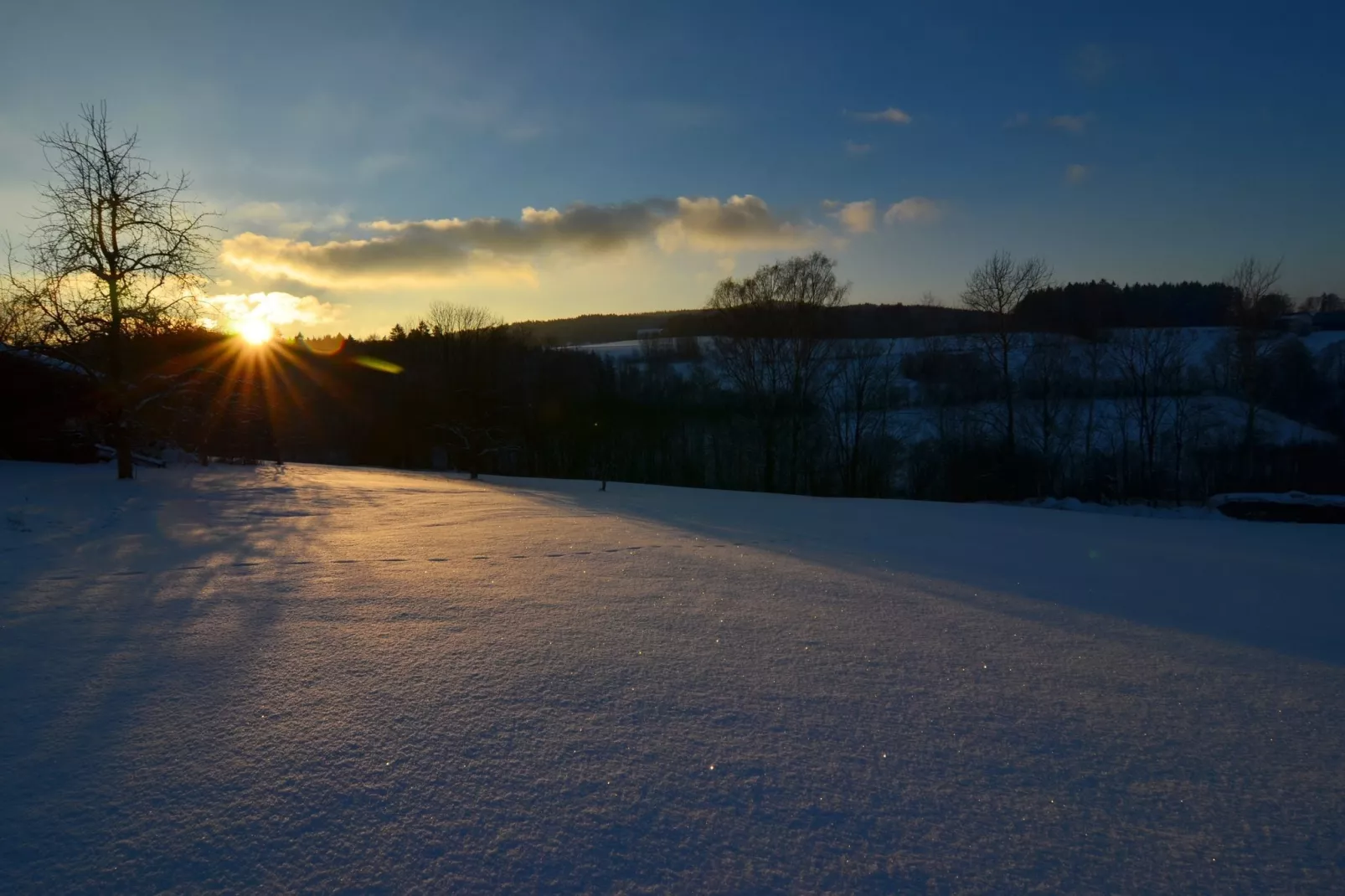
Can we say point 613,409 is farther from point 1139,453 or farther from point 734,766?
point 734,766

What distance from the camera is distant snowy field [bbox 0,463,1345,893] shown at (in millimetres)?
2424

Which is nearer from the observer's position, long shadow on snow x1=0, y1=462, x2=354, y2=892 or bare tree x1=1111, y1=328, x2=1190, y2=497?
long shadow on snow x1=0, y1=462, x2=354, y2=892

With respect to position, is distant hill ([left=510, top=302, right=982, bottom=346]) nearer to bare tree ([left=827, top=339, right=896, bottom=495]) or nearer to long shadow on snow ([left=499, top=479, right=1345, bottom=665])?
bare tree ([left=827, top=339, right=896, bottom=495])

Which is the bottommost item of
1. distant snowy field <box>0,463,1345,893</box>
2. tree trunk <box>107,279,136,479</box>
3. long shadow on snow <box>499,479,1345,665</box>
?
long shadow on snow <box>499,479,1345,665</box>

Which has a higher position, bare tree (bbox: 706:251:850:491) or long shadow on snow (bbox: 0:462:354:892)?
bare tree (bbox: 706:251:850:491)

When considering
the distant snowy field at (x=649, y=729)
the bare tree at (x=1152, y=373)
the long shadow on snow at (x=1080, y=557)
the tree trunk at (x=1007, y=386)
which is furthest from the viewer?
the bare tree at (x=1152, y=373)

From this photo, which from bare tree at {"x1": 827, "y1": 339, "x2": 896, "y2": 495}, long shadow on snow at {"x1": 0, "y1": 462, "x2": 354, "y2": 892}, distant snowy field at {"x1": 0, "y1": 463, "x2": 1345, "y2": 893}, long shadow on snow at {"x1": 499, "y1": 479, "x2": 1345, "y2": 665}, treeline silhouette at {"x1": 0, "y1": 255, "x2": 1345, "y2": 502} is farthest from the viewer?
bare tree at {"x1": 827, "y1": 339, "x2": 896, "y2": 495}

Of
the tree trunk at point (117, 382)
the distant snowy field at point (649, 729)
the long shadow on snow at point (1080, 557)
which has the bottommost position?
the long shadow on snow at point (1080, 557)

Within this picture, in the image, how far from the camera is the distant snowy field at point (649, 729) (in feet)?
7.95

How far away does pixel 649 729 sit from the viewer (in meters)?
3.37

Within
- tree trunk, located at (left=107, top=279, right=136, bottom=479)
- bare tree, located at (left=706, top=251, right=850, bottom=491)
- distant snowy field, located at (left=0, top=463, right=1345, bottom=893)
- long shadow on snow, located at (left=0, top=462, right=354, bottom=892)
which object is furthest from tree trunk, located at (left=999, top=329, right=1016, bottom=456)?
tree trunk, located at (left=107, top=279, right=136, bottom=479)

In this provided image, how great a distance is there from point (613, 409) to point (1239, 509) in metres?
34.1

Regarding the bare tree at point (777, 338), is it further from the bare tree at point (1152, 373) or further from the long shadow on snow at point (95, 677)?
the long shadow on snow at point (95, 677)

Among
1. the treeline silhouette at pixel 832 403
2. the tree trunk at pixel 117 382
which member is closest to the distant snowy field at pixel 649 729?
the tree trunk at pixel 117 382
